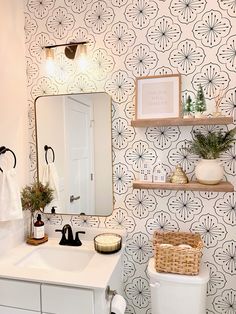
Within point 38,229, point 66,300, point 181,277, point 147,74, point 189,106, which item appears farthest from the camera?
point 38,229

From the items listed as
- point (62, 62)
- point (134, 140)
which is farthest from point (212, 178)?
point (62, 62)

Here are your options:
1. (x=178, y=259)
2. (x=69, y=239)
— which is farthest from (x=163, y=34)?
(x=69, y=239)

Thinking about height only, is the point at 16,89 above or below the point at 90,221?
above

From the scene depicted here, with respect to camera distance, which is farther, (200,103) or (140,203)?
(140,203)

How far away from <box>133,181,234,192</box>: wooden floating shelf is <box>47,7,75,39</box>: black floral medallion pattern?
44.3 inches

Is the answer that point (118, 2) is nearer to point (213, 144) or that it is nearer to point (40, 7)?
point (40, 7)

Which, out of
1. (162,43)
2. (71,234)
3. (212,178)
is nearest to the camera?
(212,178)

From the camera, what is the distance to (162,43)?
1.67 m

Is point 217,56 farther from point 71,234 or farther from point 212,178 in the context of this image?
point 71,234

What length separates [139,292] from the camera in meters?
1.79

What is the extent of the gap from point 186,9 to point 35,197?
5.03ft

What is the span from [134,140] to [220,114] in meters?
0.54

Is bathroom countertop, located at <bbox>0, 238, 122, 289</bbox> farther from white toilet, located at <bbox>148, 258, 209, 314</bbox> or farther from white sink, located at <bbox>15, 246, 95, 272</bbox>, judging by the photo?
white toilet, located at <bbox>148, 258, 209, 314</bbox>

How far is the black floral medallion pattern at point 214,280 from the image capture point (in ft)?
5.45
